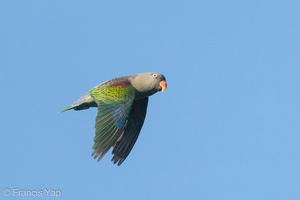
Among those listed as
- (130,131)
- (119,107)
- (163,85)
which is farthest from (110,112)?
(130,131)

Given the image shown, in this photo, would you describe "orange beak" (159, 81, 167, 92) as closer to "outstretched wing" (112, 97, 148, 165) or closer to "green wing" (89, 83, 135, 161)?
"green wing" (89, 83, 135, 161)

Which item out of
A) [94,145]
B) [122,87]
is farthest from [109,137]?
[122,87]

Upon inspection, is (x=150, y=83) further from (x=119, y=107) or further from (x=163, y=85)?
(x=119, y=107)

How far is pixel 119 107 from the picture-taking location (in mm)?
27531

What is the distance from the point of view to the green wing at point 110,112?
26578mm

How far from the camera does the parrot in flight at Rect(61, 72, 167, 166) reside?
2680 cm

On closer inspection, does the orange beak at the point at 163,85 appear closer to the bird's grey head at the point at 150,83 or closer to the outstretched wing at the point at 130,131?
the bird's grey head at the point at 150,83

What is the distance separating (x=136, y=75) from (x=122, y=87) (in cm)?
125

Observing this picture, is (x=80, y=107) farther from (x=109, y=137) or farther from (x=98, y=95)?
(x=109, y=137)

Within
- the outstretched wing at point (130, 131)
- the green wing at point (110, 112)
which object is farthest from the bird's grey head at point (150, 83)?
the outstretched wing at point (130, 131)

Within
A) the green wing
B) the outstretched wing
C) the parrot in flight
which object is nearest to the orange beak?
the parrot in flight

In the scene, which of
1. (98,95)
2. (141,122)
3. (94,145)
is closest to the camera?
(94,145)

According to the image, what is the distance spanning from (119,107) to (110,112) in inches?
16.8

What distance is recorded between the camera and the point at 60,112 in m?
29.7
